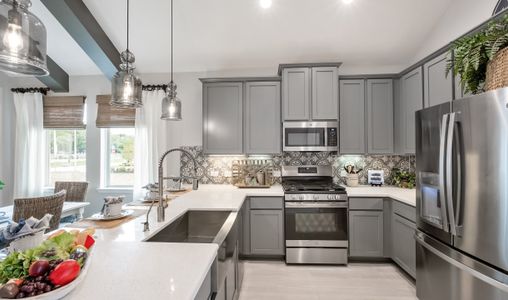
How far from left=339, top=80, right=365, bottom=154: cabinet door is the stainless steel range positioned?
2.40ft

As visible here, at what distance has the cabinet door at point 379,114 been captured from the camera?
3.36 m

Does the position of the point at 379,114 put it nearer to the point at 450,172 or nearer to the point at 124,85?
the point at 450,172

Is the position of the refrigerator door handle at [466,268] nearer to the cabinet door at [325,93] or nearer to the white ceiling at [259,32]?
the cabinet door at [325,93]

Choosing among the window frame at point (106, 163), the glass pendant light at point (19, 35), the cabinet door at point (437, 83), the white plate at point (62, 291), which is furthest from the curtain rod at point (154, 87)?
the cabinet door at point (437, 83)

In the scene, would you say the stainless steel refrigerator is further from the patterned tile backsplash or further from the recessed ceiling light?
the recessed ceiling light

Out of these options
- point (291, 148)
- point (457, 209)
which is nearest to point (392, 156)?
point (291, 148)

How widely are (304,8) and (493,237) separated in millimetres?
2697

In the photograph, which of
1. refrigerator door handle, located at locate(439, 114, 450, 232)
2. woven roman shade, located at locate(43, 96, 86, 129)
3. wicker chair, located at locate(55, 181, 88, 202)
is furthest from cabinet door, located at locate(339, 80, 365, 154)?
woven roman shade, located at locate(43, 96, 86, 129)

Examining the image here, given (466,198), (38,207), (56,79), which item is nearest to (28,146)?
(56,79)

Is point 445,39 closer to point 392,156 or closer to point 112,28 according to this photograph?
point 392,156

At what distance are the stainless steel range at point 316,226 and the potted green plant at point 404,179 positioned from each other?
0.95 meters

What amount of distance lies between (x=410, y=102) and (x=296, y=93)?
4.67 feet

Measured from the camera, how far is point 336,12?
287 cm

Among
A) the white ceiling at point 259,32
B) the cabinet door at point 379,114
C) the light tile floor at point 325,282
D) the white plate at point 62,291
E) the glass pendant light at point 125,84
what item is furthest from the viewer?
the cabinet door at point 379,114
